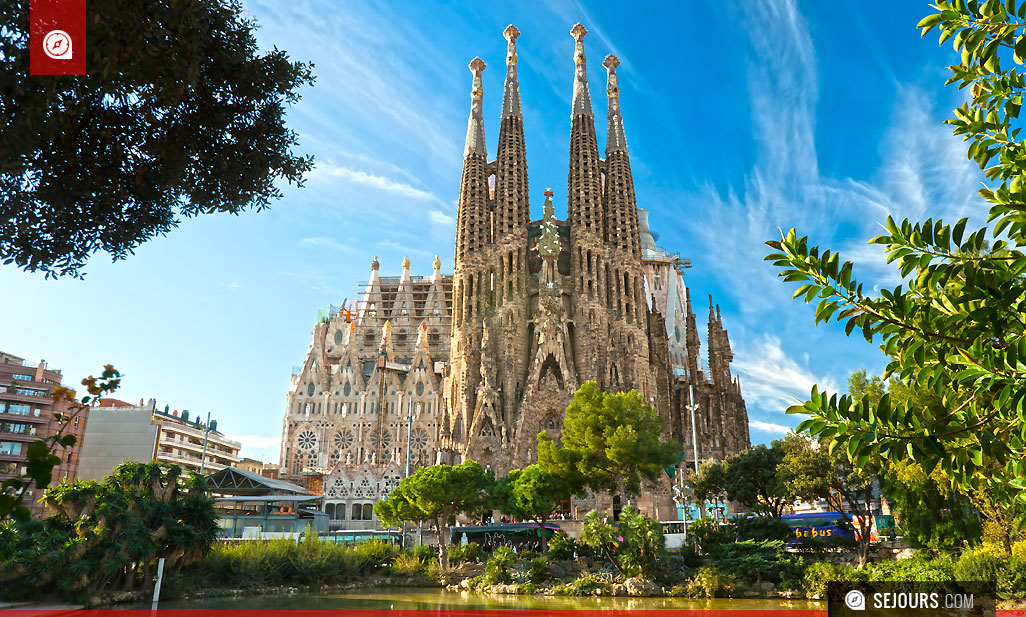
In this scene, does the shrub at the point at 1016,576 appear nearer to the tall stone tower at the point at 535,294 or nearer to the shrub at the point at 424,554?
the shrub at the point at 424,554

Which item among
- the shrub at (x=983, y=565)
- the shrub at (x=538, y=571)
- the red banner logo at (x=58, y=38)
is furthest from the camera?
the shrub at (x=538, y=571)

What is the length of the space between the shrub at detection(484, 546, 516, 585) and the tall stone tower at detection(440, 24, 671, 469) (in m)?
23.0

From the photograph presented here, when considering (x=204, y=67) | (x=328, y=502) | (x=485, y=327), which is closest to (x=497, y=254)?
(x=485, y=327)

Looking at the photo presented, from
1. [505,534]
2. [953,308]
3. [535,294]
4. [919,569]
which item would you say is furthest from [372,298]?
[953,308]

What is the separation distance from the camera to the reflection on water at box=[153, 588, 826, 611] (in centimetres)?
1844

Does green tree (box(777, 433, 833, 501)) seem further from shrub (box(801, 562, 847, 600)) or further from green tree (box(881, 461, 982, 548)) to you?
shrub (box(801, 562, 847, 600))

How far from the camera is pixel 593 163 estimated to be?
194 feet

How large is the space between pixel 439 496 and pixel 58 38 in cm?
2507

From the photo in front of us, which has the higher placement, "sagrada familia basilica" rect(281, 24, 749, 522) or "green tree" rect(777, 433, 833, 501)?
"sagrada familia basilica" rect(281, 24, 749, 522)

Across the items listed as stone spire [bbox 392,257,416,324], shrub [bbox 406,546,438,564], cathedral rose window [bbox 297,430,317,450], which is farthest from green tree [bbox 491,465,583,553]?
stone spire [bbox 392,257,416,324]

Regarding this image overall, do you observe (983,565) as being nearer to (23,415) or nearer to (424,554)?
(424,554)

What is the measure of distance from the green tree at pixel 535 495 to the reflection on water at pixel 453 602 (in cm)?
778

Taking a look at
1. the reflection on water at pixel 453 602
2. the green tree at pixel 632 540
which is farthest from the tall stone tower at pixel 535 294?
the reflection on water at pixel 453 602

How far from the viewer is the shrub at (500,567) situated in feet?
77.8
